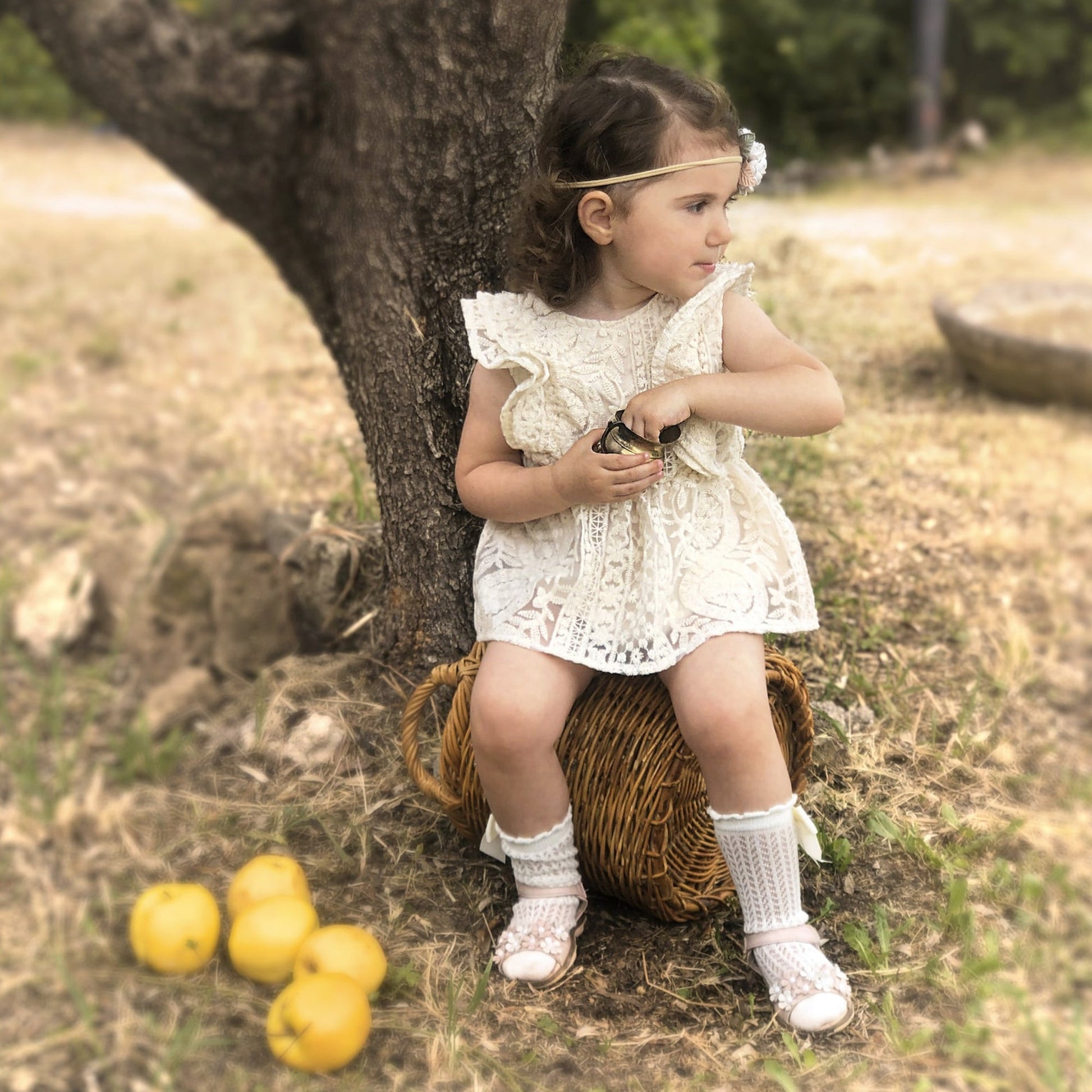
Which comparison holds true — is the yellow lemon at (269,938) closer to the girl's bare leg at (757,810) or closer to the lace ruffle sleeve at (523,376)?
the girl's bare leg at (757,810)

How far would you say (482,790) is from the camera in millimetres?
1976

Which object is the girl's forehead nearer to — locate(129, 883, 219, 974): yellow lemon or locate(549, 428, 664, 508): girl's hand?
locate(549, 428, 664, 508): girl's hand

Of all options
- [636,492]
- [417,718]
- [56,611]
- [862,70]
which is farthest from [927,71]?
[417,718]

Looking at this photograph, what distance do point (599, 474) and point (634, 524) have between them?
197 mm

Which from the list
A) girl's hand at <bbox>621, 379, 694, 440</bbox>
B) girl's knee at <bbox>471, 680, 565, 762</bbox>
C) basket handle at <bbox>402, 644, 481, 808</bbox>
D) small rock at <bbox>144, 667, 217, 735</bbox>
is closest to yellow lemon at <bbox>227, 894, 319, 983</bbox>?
basket handle at <bbox>402, 644, 481, 808</bbox>

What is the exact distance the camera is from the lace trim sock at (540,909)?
6.26 ft

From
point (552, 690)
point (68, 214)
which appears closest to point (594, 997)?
point (552, 690)

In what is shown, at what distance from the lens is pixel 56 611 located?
129 inches

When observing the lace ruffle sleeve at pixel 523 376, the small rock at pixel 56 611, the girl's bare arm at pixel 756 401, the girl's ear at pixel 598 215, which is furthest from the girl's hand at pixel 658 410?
the small rock at pixel 56 611

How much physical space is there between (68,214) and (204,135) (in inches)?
221

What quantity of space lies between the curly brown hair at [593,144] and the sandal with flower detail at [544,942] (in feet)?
3.27

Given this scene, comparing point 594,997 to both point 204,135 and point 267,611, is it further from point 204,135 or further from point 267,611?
point 204,135

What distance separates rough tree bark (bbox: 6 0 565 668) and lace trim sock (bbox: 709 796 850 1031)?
82 centimetres

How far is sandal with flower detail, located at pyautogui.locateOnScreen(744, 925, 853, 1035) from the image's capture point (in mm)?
1789
